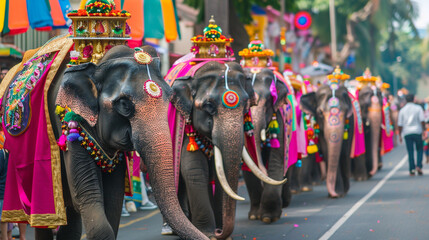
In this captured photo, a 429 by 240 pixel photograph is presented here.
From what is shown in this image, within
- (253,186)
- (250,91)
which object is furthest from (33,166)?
(253,186)

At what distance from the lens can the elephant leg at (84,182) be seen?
7246 millimetres

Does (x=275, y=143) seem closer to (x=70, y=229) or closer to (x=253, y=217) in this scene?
(x=253, y=217)

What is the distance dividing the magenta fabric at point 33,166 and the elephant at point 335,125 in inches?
347

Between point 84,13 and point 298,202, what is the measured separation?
8814 millimetres

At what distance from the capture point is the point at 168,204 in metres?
6.89

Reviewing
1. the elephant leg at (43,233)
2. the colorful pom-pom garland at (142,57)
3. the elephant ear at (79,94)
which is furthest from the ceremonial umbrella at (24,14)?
the colorful pom-pom garland at (142,57)

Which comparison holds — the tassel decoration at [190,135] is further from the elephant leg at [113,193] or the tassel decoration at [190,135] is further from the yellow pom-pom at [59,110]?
the yellow pom-pom at [59,110]

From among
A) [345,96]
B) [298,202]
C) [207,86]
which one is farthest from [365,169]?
[207,86]

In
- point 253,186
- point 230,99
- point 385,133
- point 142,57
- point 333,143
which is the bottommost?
point 385,133

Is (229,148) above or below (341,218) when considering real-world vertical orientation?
above

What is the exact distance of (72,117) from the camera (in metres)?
7.32

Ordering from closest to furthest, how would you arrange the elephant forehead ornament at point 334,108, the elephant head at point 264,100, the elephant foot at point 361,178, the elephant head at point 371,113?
1. the elephant head at point 264,100
2. the elephant forehead ornament at point 334,108
3. the elephant foot at point 361,178
4. the elephant head at point 371,113

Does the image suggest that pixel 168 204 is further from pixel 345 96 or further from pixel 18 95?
pixel 345 96

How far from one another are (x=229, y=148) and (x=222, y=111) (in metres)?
0.46
